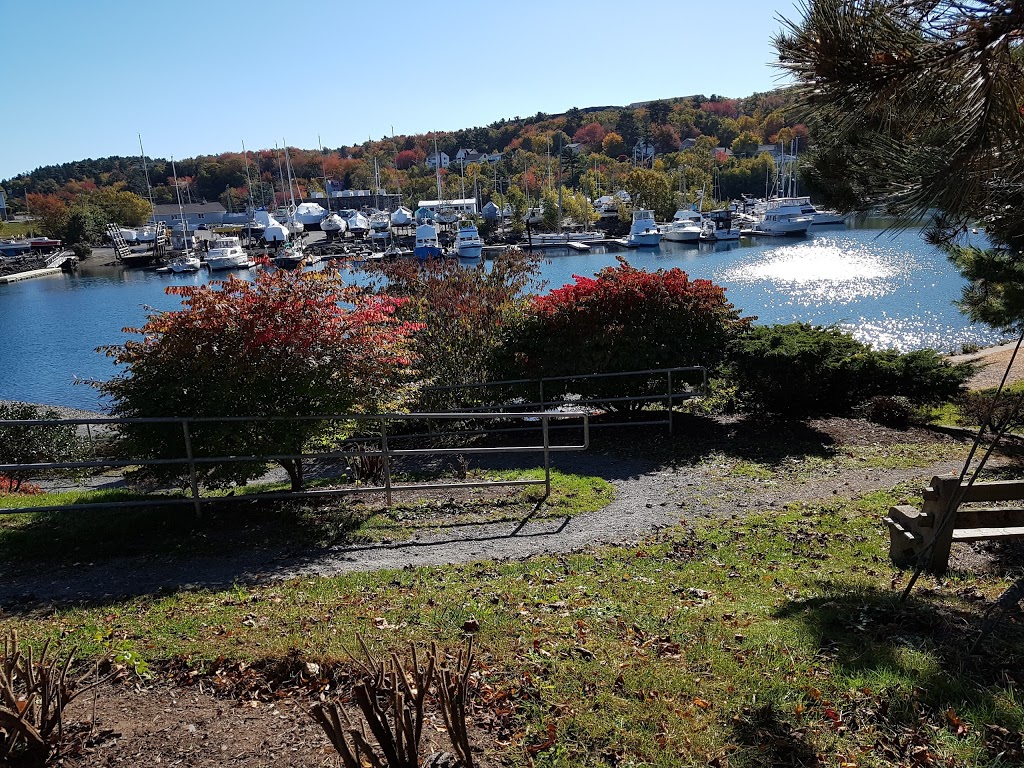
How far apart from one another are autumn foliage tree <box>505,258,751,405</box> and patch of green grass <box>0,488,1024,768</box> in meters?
6.58

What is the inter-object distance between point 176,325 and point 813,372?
10.5 meters

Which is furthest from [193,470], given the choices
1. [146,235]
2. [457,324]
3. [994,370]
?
[146,235]

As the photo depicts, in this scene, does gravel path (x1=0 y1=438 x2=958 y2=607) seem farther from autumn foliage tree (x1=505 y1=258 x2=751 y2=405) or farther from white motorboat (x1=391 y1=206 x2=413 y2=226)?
white motorboat (x1=391 y1=206 x2=413 y2=226)

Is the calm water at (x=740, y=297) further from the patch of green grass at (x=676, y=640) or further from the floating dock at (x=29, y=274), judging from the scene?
the patch of green grass at (x=676, y=640)

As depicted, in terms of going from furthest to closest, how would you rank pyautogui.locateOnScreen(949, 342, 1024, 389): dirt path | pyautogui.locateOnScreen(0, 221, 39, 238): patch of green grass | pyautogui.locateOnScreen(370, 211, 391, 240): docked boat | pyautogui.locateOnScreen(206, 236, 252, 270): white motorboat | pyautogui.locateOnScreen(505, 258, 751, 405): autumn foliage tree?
pyautogui.locateOnScreen(0, 221, 39, 238): patch of green grass
pyautogui.locateOnScreen(370, 211, 391, 240): docked boat
pyautogui.locateOnScreen(206, 236, 252, 270): white motorboat
pyautogui.locateOnScreen(949, 342, 1024, 389): dirt path
pyautogui.locateOnScreen(505, 258, 751, 405): autumn foliage tree

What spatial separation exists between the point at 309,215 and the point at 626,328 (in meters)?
118

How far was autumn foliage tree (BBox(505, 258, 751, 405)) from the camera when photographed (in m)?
14.3

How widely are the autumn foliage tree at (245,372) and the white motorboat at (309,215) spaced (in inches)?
4699

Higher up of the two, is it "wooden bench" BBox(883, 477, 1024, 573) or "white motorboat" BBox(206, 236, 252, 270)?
"wooden bench" BBox(883, 477, 1024, 573)

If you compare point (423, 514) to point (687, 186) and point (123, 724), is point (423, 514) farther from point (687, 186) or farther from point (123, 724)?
point (687, 186)

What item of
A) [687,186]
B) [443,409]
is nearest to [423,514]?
[443,409]

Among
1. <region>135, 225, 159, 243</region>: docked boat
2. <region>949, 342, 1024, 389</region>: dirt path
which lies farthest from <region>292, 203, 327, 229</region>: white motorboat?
<region>949, 342, 1024, 389</region>: dirt path

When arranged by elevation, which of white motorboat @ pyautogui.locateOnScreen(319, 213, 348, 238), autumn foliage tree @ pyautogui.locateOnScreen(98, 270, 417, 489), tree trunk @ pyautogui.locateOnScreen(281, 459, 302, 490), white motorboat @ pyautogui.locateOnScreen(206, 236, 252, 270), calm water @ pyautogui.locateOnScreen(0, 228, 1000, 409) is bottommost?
calm water @ pyautogui.locateOnScreen(0, 228, 1000, 409)

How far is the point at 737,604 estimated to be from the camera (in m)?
6.15
